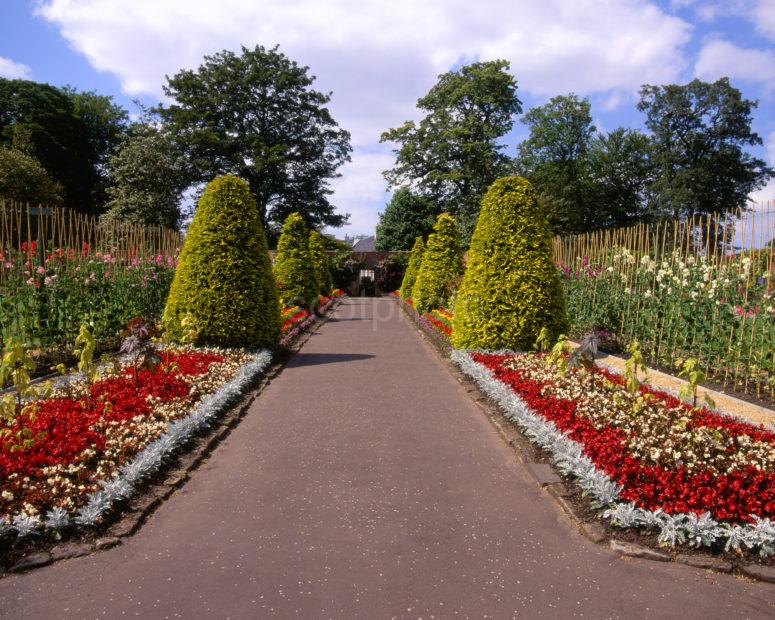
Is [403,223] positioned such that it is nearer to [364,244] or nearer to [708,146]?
[708,146]

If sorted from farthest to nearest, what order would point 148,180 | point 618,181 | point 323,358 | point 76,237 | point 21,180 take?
point 618,181
point 148,180
point 21,180
point 323,358
point 76,237

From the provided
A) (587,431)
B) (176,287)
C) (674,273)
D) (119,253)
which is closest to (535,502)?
(587,431)

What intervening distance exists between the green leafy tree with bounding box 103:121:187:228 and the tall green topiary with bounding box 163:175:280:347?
2602 cm

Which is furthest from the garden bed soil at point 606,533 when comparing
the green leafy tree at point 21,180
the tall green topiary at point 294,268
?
the green leafy tree at point 21,180

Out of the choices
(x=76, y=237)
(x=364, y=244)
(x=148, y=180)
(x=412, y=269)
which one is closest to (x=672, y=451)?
(x=76, y=237)

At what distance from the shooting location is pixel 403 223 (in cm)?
5156

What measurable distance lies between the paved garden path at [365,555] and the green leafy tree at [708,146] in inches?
1395

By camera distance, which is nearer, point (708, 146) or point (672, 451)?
point (672, 451)

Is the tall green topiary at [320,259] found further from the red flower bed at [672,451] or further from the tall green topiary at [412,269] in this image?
the red flower bed at [672,451]

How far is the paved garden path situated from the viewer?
9.19 feet

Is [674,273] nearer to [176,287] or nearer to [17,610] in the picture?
[176,287]

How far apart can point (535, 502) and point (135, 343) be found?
4742 mm

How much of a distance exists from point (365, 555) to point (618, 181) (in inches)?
1761

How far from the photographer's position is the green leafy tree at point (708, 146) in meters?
35.5
